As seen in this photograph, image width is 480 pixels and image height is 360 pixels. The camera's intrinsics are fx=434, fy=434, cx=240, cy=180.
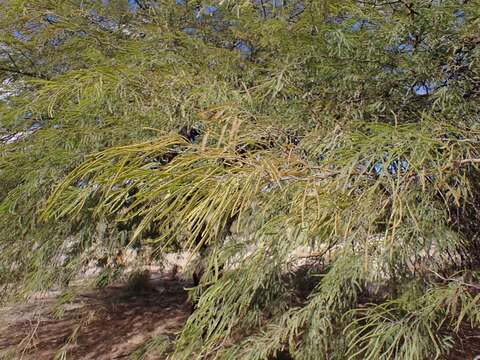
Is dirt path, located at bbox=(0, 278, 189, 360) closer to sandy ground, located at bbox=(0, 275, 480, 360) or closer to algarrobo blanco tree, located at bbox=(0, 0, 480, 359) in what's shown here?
sandy ground, located at bbox=(0, 275, 480, 360)

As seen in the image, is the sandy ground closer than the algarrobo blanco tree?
No

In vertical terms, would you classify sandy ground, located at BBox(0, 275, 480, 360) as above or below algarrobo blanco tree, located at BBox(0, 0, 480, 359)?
below

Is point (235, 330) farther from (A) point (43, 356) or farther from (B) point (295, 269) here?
(A) point (43, 356)

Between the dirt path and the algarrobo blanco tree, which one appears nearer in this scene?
the algarrobo blanco tree

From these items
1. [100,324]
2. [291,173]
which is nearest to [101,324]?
[100,324]

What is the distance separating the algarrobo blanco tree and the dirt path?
156 cm

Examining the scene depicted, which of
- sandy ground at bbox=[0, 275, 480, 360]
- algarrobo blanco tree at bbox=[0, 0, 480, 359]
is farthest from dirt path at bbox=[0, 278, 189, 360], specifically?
algarrobo blanco tree at bbox=[0, 0, 480, 359]

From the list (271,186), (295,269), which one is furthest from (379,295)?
(271,186)

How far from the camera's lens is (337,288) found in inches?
65.5

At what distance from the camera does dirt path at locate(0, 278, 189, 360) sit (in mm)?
4102

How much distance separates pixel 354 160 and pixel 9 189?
2167mm

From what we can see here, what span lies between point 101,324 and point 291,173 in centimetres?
471

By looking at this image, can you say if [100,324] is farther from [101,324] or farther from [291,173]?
[291,173]

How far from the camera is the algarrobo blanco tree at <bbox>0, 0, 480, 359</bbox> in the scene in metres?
1.12
